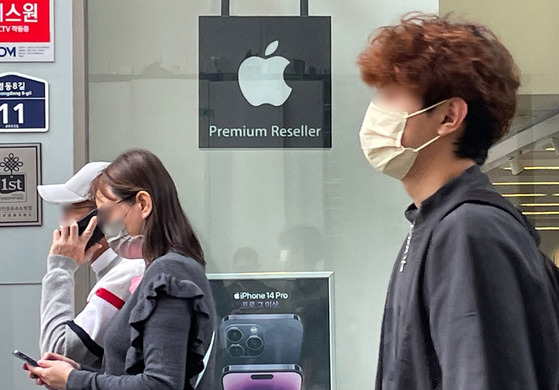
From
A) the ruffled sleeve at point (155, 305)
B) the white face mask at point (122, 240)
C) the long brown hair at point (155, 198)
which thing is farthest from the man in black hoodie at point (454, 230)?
the white face mask at point (122, 240)

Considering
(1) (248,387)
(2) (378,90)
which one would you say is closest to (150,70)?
(1) (248,387)

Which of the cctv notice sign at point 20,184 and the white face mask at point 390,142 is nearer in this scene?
the white face mask at point 390,142

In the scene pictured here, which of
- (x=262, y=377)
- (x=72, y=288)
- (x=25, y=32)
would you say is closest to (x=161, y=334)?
(x=72, y=288)

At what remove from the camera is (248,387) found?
4387 mm

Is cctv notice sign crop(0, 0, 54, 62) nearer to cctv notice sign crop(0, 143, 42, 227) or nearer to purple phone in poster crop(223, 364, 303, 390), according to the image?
cctv notice sign crop(0, 143, 42, 227)

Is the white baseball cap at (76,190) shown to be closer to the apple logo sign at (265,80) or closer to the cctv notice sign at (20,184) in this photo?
the cctv notice sign at (20,184)

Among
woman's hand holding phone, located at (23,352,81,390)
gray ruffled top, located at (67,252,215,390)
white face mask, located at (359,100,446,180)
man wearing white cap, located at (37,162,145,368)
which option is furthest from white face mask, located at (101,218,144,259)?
white face mask, located at (359,100,446,180)

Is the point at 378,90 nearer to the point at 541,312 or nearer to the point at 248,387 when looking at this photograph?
the point at 541,312

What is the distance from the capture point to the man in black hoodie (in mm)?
1849

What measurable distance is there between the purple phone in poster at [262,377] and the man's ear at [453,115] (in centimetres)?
248

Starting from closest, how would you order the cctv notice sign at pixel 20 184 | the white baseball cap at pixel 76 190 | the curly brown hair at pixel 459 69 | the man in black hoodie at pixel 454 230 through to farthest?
the man in black hoodie at pixel 454 230 < the curly brown hair at pixel 459 69 < the white baseball cap at pixel 76 190 < the cctv notice sign at pixel 20 184

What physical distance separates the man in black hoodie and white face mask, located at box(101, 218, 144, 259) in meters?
1.08

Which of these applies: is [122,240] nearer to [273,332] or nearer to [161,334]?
[161,334]

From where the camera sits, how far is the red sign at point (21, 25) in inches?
171
